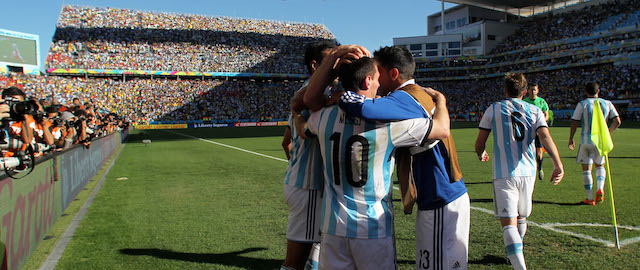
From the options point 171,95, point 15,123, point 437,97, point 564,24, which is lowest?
point 15,123

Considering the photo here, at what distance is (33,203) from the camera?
4898mm

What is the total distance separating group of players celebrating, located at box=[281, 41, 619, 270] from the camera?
86.5 inches

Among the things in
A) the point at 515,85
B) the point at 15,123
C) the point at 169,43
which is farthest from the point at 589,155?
the point at 169,43

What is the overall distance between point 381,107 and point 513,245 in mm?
2171

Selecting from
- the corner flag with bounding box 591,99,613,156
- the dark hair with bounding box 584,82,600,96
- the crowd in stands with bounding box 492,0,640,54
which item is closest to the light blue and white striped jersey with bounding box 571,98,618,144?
the dark hair with bounding box 584,82,600,96

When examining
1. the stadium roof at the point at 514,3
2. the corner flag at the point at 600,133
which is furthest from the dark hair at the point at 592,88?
the stadium roof at the point at 514,3

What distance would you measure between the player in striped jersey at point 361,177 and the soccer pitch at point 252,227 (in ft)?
7.00

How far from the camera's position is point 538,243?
4.70 metres

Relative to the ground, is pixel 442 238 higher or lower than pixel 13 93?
lower

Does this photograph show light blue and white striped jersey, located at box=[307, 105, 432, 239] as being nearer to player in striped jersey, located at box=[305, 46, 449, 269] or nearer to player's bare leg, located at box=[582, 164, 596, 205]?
player in striped jersey, located at box=[305, 46, 449, 269]

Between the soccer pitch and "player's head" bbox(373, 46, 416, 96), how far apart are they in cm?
234

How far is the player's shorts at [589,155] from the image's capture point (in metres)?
6.54

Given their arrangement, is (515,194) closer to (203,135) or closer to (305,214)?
(305,214)

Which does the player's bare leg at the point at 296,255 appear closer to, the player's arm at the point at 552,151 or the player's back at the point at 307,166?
the player's back at the point at 307,166
